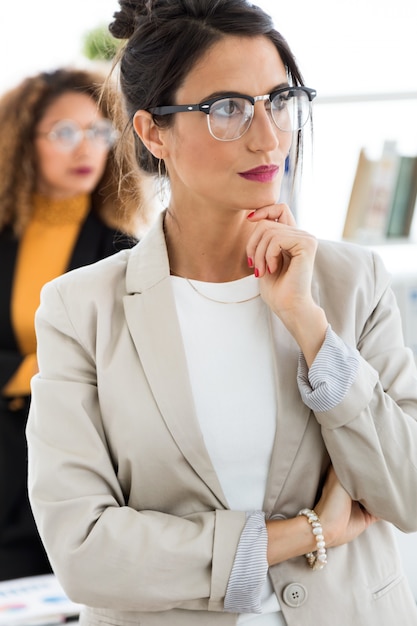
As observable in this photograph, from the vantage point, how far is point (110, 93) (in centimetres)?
181

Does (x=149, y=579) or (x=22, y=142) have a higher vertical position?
(x=22, y=142)

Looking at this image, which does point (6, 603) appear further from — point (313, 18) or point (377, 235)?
point (313, 18)

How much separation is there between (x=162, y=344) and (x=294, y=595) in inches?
18.5

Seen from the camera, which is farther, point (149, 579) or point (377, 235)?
point (377, 235)

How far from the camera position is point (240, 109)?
1449 millimetres

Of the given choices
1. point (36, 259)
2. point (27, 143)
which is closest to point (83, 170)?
point (27, 143)

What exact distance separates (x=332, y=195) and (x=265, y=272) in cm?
157

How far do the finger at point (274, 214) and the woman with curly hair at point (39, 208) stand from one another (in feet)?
4.73

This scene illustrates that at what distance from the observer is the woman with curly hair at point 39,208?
9.78 ft

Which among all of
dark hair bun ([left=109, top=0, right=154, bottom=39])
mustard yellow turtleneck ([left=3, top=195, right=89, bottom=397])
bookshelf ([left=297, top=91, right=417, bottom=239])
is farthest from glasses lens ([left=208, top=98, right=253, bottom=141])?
mustard yellow turtleneck ([left=3, top=195, right=89, bottom=397])

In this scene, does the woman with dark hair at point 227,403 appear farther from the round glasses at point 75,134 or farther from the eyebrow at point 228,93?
the round glasses at point 75,134

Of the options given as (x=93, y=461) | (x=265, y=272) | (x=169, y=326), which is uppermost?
(x=265, y=272)

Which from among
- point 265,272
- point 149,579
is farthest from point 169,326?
point 149,579

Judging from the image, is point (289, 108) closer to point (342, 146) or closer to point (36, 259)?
point (342, 146)
